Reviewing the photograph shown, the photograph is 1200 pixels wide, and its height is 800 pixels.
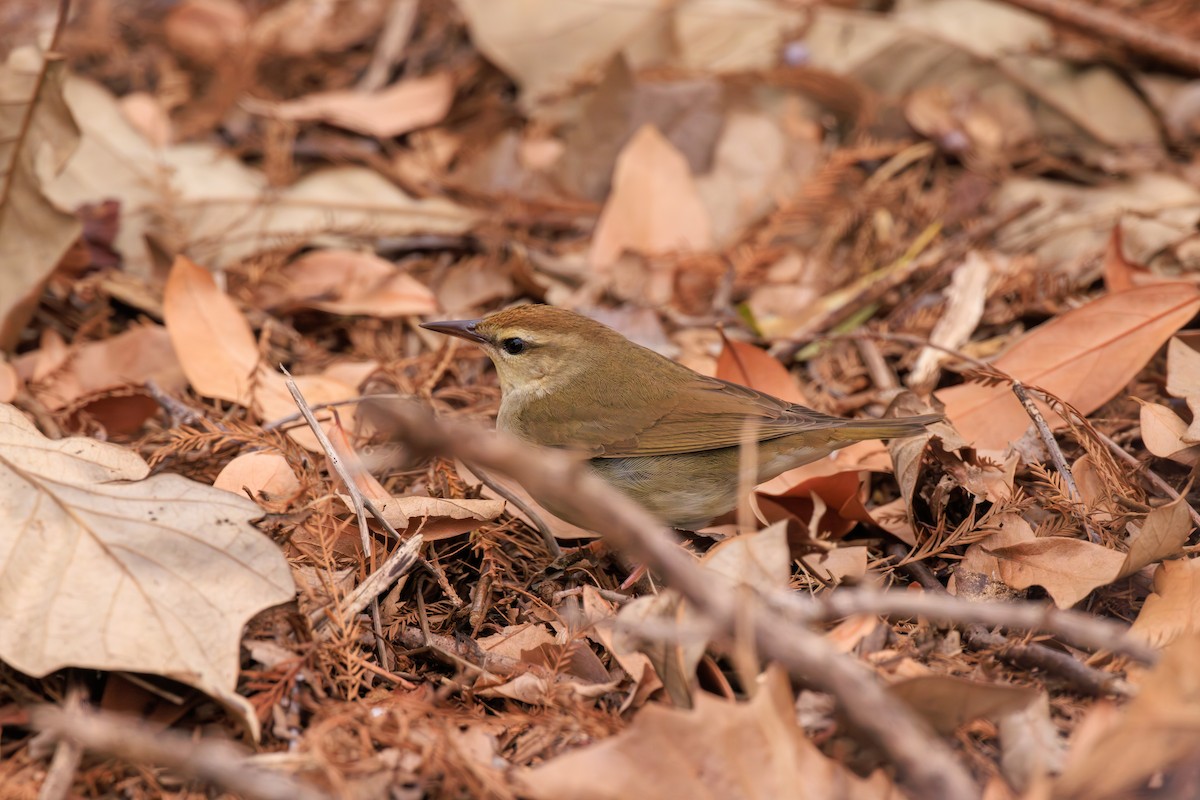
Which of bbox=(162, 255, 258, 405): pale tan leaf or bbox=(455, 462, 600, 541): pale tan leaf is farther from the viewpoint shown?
bbox=(162, 255, 258, 405): pale tan leaf

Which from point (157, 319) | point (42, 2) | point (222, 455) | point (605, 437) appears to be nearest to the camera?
point (222, 455)

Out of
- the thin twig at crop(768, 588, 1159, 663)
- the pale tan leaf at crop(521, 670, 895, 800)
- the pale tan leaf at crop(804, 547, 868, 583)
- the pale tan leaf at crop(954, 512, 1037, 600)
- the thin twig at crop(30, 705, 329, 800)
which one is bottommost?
the pale tan leaf at crop(804, 547, 868, 583)

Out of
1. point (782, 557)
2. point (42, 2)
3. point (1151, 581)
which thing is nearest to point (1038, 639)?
point (1151, 581)

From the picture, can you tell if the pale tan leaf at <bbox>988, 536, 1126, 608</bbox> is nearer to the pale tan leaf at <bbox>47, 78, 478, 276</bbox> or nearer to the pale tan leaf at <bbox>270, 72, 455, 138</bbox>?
the pale tan leaf at <bbox>47, 78, 478, 276</bbox>

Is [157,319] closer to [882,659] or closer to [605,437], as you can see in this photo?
A: [605,437]

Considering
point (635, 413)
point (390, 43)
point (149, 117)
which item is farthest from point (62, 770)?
point (390, 43)

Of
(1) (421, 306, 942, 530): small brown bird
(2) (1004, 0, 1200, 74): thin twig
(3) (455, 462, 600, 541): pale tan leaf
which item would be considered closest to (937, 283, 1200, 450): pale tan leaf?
(1) (421, 306, 942, 530): small brown bird
